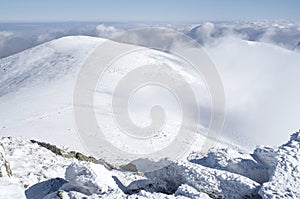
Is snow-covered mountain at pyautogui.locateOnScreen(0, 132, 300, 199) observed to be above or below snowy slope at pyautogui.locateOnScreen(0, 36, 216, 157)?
above

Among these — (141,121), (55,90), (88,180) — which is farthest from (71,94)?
(88,180)

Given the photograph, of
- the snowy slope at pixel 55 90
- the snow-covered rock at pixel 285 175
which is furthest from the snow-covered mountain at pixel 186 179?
the snowy slope at pixel 55 90

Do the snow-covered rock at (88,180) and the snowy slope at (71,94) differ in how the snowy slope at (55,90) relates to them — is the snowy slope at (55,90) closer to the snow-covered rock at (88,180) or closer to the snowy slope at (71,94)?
the snowy slope at (71,94)

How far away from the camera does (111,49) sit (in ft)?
163

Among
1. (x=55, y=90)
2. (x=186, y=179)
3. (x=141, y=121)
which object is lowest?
(x=141, y=121)

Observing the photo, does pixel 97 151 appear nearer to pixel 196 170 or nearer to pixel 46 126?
pixel 46 126

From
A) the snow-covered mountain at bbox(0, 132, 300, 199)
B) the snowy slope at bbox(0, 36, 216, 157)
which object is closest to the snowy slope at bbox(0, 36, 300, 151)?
the snowy slope at bbox(0, 36, 216, 157)

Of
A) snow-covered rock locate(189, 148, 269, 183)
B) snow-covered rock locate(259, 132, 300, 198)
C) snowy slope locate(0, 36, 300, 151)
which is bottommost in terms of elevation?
snowy slope locate(0, 36, 300, 151)

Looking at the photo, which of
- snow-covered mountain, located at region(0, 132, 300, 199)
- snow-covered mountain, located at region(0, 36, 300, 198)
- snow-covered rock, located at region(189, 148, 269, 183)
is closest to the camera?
snow-covered mountain, located at region(0, 132, 300, 199)

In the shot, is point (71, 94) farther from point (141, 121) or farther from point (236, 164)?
point (236, 164)

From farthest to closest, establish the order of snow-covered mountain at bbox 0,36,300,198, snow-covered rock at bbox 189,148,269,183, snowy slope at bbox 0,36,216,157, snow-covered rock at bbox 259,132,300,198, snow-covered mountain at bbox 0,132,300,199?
1. snowy slope at bbox 0,36,216,157
2. snow-covered rock at bbox 189,148,269,183
3. snow-covered mountain at bbox 0,36,300,198
4. snow-covered mountain at bbox 0,132,300,199
5. snow-covered rock at bbox 259,132,300,198

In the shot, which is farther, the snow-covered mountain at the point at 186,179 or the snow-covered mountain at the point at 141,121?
the snow-covered mountain at the point at 141,121

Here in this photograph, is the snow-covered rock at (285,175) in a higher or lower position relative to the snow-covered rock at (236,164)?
higher

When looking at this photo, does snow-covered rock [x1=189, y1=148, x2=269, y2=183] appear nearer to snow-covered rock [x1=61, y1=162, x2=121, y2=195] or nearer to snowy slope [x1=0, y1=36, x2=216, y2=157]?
snow-covered rock [x1=61, y1=162, x2=121, y2=195]
